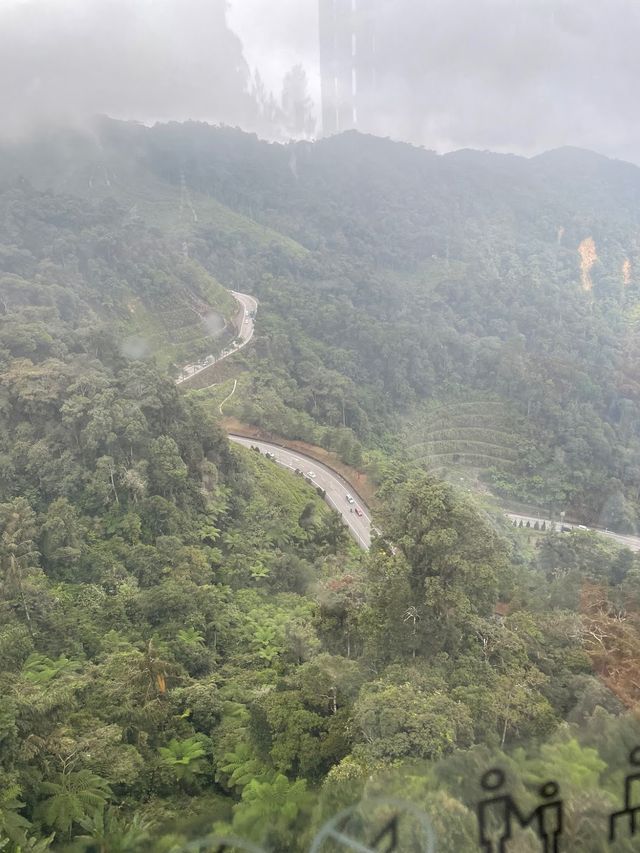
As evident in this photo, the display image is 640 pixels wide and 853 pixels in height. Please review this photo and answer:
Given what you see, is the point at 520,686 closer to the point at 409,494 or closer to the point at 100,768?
the point at 409,494

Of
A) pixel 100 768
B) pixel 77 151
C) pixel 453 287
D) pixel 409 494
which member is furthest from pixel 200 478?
pixel 77 151

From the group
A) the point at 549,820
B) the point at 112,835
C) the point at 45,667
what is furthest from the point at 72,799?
the point at 549,820

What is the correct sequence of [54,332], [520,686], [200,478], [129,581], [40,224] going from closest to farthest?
[520,686] → [129,581] → [200,478] → [54,332] → [40,224]

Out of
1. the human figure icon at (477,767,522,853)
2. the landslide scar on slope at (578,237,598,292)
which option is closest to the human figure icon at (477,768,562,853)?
the human figure icon at (477,767,522,853)

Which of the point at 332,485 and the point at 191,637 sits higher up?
the point at 332,485

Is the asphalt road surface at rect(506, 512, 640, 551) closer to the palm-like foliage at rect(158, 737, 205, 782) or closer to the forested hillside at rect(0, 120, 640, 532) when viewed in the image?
the forested hillside at rect(0, 120, 640, 532)

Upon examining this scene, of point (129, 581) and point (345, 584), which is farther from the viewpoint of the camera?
point (129, 581)

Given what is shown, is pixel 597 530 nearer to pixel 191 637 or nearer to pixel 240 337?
pixel 240 337
